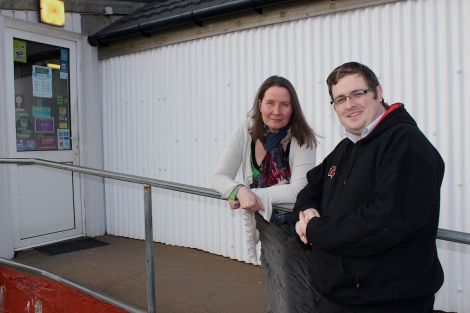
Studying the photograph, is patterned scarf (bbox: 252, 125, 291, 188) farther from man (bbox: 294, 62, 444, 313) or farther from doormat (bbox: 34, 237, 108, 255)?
doormat (bbox: 34, 237, 108, 255)

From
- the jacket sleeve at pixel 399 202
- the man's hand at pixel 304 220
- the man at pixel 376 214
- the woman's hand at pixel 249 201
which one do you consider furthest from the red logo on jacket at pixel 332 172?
the woman's hand at pixel 249 201

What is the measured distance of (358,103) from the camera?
1.56 m

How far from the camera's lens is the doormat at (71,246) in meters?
5.13

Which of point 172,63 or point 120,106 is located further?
point 120,106

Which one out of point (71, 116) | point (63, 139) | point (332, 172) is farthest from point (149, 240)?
point (71, 116)

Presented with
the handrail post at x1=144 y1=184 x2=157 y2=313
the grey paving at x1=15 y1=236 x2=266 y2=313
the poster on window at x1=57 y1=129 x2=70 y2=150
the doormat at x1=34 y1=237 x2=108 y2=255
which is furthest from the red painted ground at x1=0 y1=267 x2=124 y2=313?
the poster on window at x1=57 y1=129 x2=70 y2=150

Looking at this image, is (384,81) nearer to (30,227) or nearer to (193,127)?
(193,127)

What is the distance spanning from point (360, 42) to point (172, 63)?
7.31 ft

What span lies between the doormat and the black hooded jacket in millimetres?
4263

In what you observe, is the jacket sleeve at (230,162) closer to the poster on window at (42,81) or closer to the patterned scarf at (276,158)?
the patterned scarf at (276,158)

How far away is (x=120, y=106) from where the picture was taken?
18.6 ft

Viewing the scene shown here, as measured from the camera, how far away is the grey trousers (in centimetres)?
202

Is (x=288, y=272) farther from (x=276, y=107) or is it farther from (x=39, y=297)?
(x=39, y=297)

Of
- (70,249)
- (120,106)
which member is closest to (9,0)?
(120,106)
